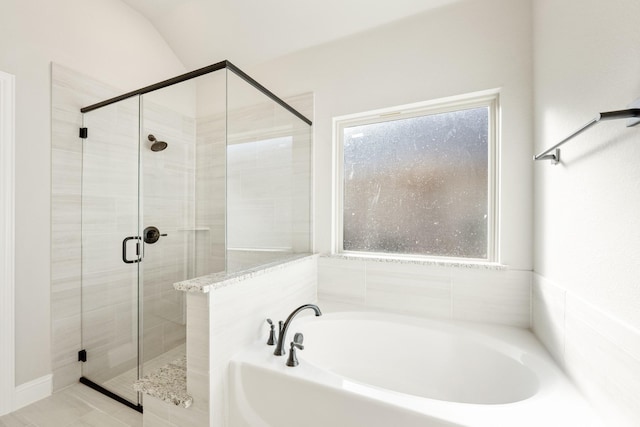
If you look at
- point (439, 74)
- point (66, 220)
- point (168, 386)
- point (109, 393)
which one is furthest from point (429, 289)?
point (66, 220)

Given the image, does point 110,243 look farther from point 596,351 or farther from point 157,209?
point 596,351

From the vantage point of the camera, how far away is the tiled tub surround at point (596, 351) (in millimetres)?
783

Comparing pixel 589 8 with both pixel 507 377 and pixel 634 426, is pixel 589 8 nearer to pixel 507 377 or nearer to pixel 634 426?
pixel 634 426

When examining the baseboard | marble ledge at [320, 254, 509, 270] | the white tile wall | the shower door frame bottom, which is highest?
marble ledge at [320, 254, 509, 270]

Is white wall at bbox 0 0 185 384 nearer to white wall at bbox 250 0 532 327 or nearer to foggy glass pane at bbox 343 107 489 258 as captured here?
white wall at bbox 250 0 532 327

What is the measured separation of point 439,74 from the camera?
1.81 meters

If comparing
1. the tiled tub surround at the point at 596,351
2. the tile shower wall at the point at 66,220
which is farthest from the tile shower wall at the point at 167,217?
the tiled tub surround at the point at 596,351

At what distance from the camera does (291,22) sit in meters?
2.08

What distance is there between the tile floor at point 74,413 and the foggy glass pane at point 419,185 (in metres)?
1.83

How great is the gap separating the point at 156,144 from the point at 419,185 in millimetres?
1908

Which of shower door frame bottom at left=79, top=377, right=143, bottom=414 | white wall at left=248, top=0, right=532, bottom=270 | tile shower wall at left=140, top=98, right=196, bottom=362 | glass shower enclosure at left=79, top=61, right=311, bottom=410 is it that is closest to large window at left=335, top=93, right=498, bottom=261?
white wall at left=248, top=0, right=532, bottom=270

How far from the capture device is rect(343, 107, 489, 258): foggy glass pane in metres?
1.83

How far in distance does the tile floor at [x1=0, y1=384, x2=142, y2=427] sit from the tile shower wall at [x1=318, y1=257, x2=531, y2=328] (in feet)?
4.77

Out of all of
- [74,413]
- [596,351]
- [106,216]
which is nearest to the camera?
[596,351]
